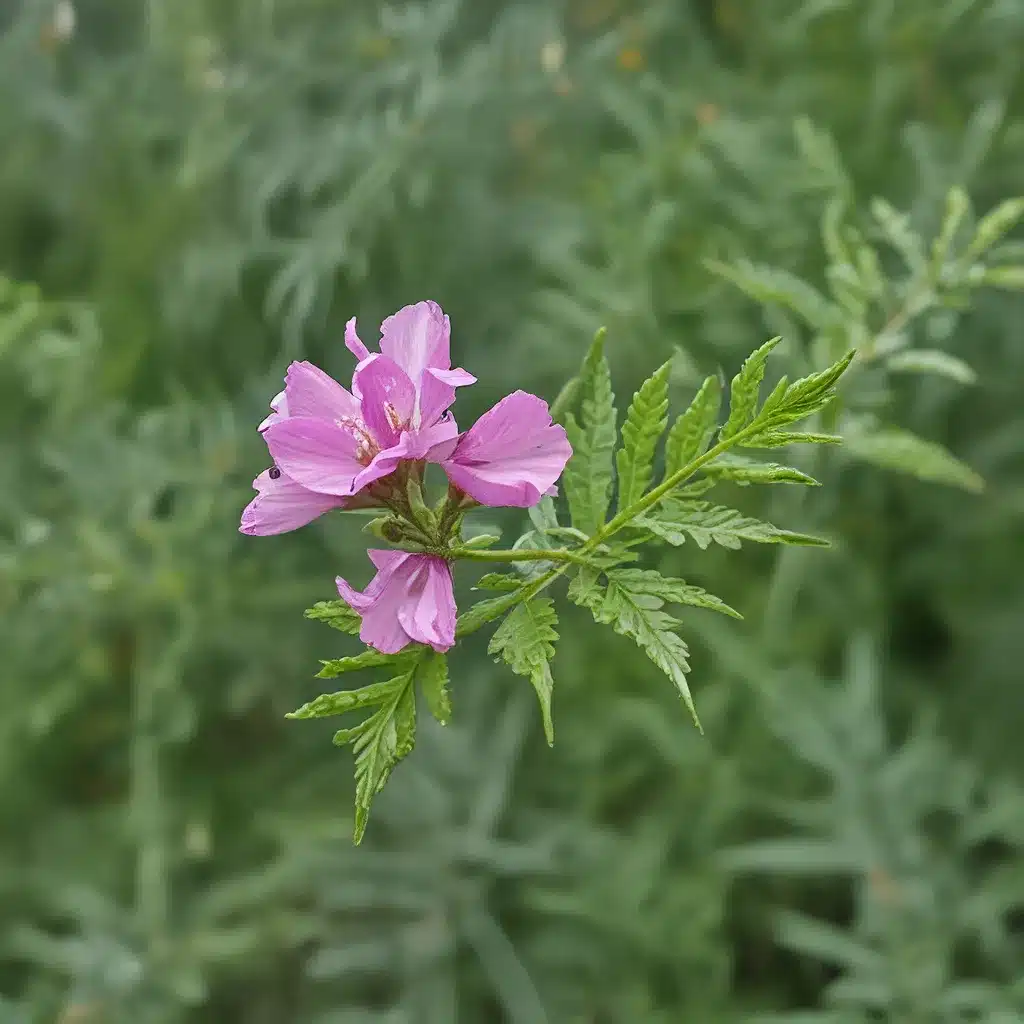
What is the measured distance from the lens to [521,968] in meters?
0.68

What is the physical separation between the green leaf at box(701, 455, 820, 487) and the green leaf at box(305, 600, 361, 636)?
10 cm

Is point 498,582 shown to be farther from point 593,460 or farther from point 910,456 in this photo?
point 910,456

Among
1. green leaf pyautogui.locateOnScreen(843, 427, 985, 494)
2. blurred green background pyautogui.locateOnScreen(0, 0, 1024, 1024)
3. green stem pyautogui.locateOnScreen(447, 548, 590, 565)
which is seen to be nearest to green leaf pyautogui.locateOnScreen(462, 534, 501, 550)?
green stem pyautogui.locateOnScreen(447, 548, 590, 565)

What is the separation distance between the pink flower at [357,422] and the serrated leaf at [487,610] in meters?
0.05

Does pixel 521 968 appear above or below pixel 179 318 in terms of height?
below

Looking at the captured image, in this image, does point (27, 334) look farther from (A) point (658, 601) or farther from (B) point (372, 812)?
(A) point (658, 601)

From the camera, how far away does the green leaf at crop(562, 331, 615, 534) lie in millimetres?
295

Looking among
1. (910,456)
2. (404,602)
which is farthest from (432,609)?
(910,456)

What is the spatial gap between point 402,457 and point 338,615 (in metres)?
0.04

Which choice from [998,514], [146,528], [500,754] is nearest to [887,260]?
[998,514]

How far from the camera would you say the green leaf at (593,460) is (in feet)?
0.97

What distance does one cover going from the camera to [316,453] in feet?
0.82

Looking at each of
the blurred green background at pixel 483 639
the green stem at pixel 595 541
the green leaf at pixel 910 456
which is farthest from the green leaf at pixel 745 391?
the blurred green background at pixel 483 639

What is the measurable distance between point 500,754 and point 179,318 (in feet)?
1.39
